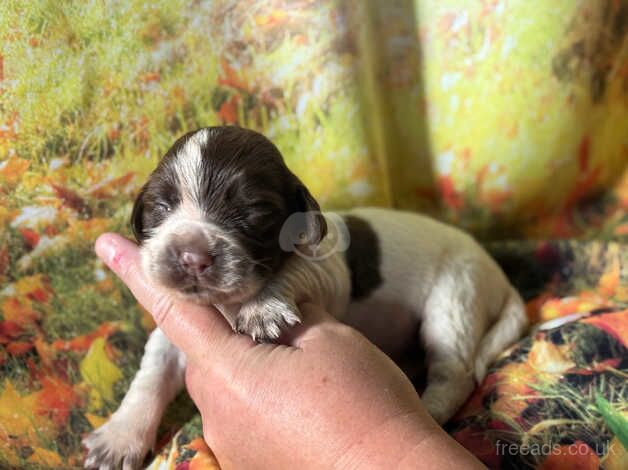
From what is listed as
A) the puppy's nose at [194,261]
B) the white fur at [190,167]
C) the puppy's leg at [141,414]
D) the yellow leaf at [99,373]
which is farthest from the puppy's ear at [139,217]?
the yellow leaf at [99,373]

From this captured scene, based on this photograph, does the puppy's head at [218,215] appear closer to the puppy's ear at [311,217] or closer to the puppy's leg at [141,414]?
the puppy's ear at [311,217]

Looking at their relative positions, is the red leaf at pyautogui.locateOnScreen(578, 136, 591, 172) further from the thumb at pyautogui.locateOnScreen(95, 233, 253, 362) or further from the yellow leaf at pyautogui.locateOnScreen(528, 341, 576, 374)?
the thumb at pyautogui.locateOnScreen(95, 233, 253, 362)

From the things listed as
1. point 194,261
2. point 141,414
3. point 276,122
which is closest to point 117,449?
point 141,414

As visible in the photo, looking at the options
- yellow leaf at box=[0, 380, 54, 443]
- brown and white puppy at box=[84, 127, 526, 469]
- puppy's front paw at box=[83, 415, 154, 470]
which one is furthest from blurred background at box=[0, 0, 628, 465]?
brown and white puppy at box=[84, 127, 526, 469]

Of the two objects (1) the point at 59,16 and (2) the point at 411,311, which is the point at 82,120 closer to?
(1) the point at 59,16

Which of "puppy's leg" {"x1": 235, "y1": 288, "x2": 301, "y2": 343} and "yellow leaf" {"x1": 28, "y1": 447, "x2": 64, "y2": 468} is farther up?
"puppy's leg" {"x1": 235, "y1": 288, "x2": 301, "y2": 343}
